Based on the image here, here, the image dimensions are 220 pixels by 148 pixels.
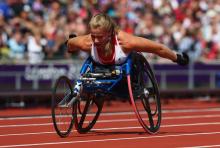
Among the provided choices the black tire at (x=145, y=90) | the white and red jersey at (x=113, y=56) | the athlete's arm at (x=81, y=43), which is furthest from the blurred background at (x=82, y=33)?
the white and red jersey at (x=113, y=56)

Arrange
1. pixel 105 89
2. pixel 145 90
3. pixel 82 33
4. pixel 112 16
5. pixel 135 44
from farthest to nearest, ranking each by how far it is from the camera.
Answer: pixel 112 16 → pixel 82 33 → pixel 145 90 → pixel 105 89 → pixel 135 44

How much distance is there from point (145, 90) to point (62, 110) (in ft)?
4.21

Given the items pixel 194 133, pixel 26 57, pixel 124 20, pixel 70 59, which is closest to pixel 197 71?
pixel 124 20

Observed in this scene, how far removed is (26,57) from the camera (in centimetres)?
1745

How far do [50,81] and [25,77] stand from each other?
745mm

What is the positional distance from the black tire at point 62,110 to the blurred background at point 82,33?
23.1ft

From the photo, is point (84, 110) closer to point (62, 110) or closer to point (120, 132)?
point (120, 132)

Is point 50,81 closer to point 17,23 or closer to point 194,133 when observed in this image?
point 17,23

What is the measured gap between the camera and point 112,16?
66.2ft

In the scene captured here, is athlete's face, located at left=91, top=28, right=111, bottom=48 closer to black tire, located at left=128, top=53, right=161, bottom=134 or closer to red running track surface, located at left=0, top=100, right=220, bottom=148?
black tire, located at left=128, top=53, right=161, bottom=134

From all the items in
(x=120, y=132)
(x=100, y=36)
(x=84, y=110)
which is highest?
(x=100, y=36)

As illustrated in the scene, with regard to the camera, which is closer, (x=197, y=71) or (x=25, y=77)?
(x=25, y=77)

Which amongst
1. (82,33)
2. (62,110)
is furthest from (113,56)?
(82,33)

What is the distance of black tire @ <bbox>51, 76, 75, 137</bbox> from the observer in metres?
9.82
